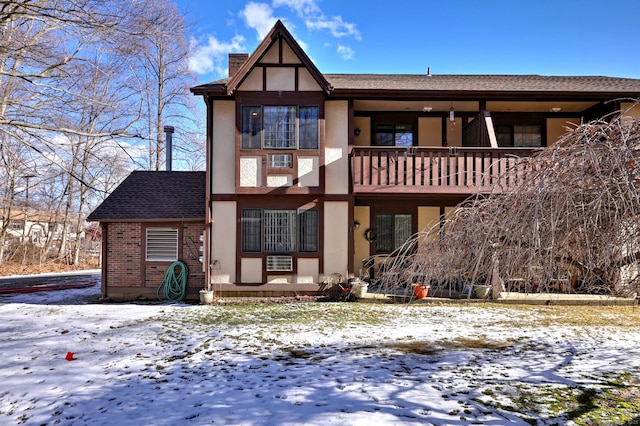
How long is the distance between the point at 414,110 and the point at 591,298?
7.64 metres

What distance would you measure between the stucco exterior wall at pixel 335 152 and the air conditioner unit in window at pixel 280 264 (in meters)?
2.31

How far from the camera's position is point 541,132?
12.1 metres

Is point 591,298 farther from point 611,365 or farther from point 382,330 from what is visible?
point 382,330

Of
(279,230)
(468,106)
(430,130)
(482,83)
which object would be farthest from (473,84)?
(279,230)

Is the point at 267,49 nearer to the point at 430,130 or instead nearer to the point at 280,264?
the point at 430,130

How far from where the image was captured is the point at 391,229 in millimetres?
12180

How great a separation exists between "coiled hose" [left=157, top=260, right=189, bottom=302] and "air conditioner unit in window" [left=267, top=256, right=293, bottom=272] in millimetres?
2586

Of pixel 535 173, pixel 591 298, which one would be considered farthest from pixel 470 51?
pixel 535 173

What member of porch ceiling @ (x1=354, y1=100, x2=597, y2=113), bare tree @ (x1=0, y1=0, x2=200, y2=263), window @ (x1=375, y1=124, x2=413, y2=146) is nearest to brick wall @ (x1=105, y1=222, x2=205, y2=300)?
bare tree @ (x1=0, y1=0, x2=200, y2=263)

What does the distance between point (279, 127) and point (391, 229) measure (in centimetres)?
521

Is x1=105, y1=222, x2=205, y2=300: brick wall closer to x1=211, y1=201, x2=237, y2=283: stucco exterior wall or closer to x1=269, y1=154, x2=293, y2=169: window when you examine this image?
x1=211, y1=201, x2=237, y2=283: stucco exterior wall


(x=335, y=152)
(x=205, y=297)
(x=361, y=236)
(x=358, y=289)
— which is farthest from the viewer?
(x=361, y=236)

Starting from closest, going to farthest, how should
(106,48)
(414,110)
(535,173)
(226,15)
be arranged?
(535,173), (106,48), (414,110), (226,15)

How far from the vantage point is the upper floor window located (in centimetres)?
1005
